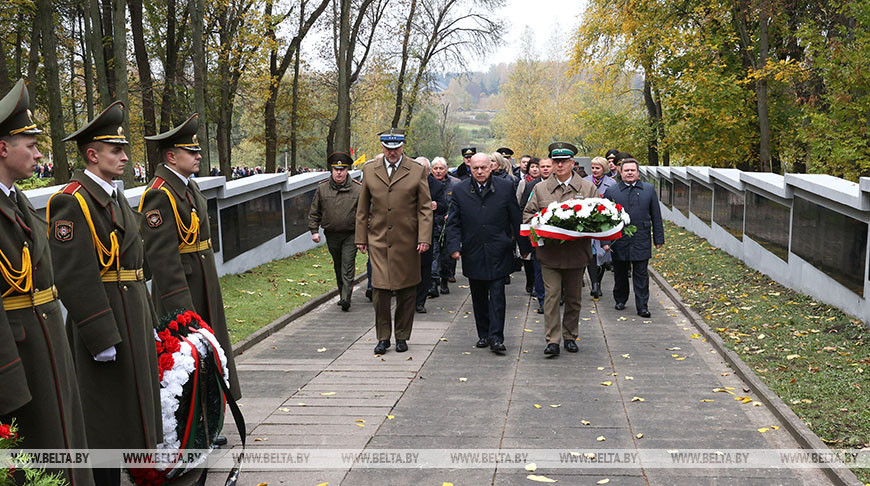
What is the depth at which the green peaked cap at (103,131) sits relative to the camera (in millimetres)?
4555

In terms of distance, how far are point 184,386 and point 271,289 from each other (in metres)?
7.85

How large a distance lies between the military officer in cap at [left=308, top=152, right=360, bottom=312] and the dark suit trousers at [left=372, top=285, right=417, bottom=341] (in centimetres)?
295

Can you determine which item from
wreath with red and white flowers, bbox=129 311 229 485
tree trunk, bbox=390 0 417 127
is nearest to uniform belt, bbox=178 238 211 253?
wreath with red and white flowers, bbox=129 311 229 485

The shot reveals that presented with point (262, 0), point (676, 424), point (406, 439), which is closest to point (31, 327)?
point (406, 439)

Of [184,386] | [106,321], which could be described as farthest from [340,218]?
[106,321]

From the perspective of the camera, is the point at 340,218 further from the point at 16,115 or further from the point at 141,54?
the point at 141,54

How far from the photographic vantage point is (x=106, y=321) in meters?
4.43

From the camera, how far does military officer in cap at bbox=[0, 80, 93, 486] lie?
355 cm

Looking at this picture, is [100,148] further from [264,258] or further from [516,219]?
[264,258]

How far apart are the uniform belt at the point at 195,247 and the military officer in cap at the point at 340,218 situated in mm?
5667

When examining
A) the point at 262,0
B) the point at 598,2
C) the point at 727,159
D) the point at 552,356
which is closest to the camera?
the point at 552,356

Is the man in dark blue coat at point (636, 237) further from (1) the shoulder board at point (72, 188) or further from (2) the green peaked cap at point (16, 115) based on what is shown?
(2) the green peaked cap at point (16, 115)

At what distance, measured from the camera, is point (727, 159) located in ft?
94.7

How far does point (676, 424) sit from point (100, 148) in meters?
4.46
